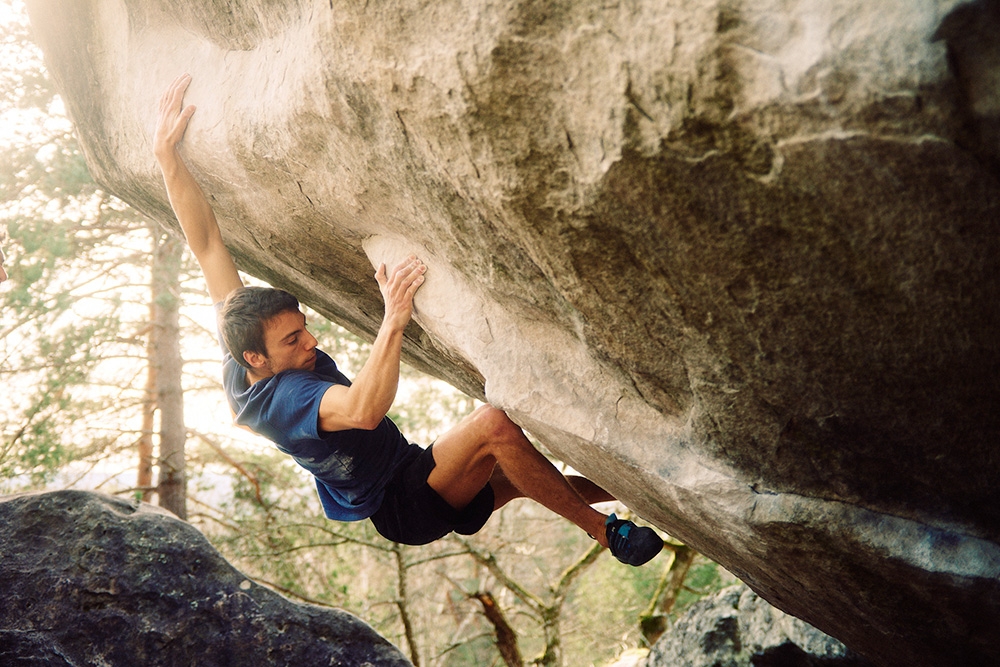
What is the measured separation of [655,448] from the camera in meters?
2.60

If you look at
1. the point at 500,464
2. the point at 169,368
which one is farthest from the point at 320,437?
the point at 169,368

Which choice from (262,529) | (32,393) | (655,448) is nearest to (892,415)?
(655,448)

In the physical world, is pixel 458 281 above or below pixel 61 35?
below

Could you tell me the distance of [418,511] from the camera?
355 cm

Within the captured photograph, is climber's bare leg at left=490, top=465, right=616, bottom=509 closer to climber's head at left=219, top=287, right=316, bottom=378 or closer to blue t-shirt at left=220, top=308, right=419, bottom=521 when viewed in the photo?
blue t-shirt at left=220, top=308, right=419, bottom=521

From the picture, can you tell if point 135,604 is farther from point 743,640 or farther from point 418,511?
point 743,640

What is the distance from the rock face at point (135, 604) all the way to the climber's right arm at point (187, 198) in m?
1.26

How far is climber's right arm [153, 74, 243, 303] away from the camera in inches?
129

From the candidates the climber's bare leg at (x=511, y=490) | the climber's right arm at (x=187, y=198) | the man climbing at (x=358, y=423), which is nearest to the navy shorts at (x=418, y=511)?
the man climbing at (x=358, y=423)

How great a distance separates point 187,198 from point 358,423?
146cm

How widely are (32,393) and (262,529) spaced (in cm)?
267

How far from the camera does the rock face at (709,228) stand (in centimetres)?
158

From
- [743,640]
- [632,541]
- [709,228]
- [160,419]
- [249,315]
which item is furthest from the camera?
[160,419]

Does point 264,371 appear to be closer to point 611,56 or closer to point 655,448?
point 655,448
